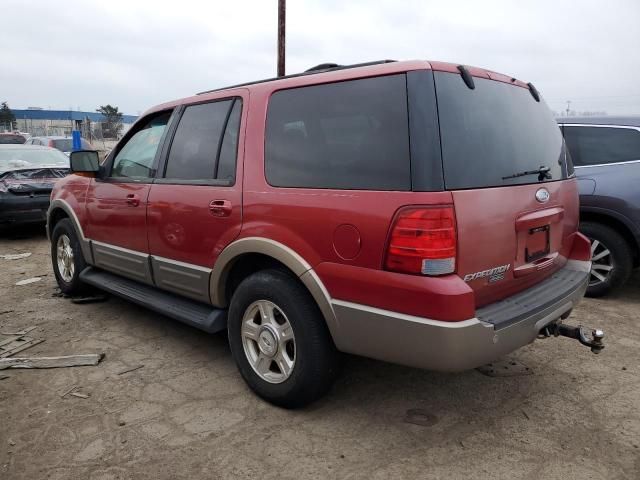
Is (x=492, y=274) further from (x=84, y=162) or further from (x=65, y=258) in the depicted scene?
(x=65, y=258)

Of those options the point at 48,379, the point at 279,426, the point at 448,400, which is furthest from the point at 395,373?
the point at 48,379

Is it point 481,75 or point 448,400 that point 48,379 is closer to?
point 448,400

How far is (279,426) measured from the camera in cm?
265

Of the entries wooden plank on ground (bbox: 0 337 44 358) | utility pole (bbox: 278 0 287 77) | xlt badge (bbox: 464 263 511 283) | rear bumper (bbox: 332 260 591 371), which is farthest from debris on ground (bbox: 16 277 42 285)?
utility pole (bbox: 278 0 287 77)

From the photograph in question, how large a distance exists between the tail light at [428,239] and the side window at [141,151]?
2260mm

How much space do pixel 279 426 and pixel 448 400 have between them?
1.02 m

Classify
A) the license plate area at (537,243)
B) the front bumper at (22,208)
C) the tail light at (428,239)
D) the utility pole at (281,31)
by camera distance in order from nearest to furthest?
the tail light at (428,239) → the license plate area at (537,243) → the front bumper at (22,208) → the utility pole at (281,31)

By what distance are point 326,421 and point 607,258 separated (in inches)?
135

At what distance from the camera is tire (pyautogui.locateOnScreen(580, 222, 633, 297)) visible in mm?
4539

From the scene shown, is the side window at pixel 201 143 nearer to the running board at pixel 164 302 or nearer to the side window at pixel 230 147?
the side window at pixel 230 147

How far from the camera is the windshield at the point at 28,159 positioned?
8.23 m

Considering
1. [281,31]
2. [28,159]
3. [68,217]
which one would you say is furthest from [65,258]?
[281,31]

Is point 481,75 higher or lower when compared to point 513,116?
higher

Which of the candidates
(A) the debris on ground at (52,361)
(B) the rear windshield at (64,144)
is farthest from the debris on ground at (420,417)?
(B) the rear windshield at (64,144)
